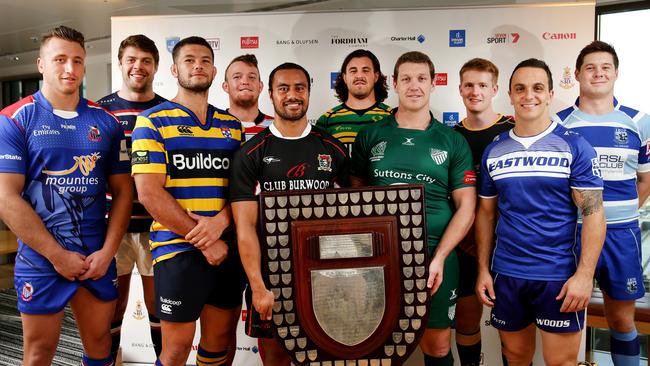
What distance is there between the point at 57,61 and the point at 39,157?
15.0 inches

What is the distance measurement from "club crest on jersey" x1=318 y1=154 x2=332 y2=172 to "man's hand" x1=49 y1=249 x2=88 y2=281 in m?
1.00

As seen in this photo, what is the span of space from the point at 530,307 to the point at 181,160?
4.94 ft

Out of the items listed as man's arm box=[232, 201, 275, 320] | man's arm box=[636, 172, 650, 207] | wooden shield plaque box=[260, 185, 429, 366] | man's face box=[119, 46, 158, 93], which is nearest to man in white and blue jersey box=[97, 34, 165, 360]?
man's face box=[119, 46, 158, 93]

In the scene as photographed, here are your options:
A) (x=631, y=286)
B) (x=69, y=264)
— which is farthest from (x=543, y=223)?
(x=69, y=264)

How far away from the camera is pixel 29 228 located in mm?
1908

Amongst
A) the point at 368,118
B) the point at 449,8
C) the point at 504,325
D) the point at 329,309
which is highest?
the point at 449,8

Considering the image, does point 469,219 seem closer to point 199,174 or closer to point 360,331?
point 360,331

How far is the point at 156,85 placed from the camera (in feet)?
10.6

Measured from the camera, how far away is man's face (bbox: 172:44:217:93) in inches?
81.7

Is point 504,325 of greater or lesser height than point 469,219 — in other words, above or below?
below

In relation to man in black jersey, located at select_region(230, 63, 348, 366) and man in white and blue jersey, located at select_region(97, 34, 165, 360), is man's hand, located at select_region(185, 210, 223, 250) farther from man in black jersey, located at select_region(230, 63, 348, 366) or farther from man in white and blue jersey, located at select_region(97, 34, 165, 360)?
man in white and blue jersey, located at select_region(97, 34, 165, 360)

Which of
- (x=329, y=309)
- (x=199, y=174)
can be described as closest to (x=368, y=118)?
(x=199, y=174)

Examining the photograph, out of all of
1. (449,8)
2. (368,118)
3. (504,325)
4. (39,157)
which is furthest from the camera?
(449,8)

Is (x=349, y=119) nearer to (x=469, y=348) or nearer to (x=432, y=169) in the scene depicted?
(x=432, y=169)
